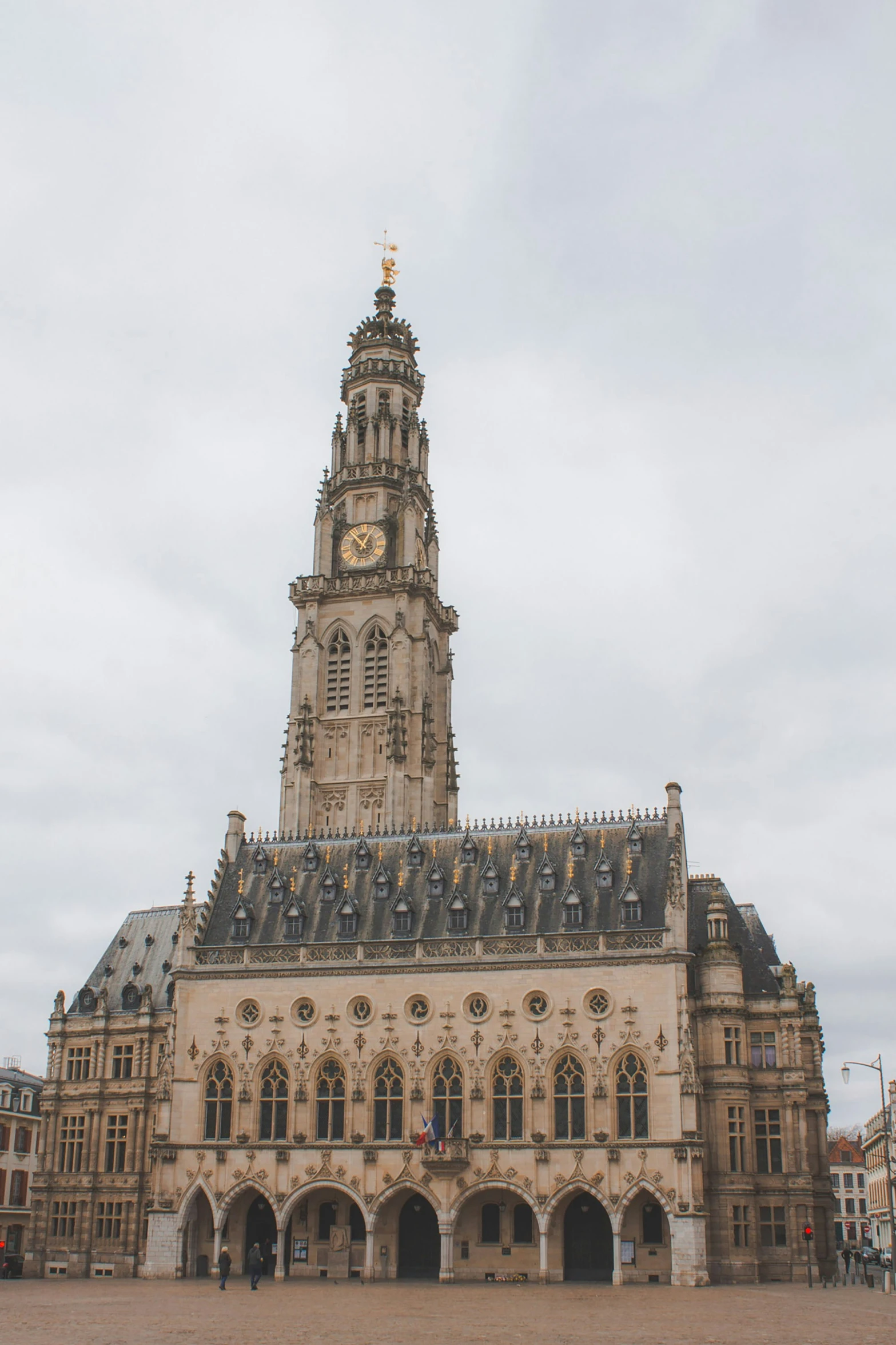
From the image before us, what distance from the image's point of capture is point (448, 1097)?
63.0 m

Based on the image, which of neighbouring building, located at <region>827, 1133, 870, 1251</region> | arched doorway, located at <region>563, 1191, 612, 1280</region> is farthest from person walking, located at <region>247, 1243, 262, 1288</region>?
neighbouring building, located at <region>827, 1133, 870, 1251</region>

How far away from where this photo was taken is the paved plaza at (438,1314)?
34344mm

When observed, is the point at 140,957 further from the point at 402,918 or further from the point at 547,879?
the point at 547,879

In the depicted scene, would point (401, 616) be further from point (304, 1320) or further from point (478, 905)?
point (304, 1320)

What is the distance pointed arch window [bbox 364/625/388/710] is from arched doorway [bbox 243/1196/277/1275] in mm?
39448

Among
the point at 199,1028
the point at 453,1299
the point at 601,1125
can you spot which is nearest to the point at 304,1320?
the point at 453,1299

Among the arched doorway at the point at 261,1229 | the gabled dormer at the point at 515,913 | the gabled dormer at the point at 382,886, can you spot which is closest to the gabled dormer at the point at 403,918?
the gabled dormer at the point at 382,886

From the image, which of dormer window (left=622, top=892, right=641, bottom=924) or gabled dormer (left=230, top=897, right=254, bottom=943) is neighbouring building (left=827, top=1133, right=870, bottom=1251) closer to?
dormer window (left=622, top=892, right=641, bottom=924)

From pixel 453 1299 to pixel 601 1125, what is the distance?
1349 cm

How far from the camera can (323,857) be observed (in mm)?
74000

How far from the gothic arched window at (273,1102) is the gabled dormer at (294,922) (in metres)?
6.65

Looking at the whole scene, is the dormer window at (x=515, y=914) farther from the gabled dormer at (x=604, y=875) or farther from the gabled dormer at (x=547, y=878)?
the gabled dormer at (x=604, y=875)

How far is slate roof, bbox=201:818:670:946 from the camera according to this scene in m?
66.0

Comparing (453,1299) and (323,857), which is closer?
(453,1299)
